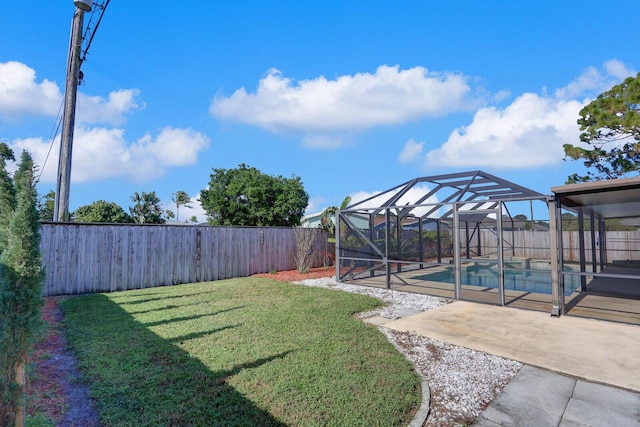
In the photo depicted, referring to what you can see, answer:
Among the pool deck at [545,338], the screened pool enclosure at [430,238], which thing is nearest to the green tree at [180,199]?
the screened pool enclosure at [430,238]

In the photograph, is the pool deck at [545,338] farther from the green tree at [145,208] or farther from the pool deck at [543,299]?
the green tree at [145,208]

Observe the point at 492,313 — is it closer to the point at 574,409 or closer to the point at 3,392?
the point at 574,409

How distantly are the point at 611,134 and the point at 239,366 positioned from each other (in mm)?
14676

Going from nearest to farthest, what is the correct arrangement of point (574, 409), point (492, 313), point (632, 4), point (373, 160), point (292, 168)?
point (574, 409), point (492, 313), point (632, 4), point (373, 160), point (292, 168)

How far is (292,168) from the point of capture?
21391 mm

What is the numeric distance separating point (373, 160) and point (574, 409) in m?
11.3

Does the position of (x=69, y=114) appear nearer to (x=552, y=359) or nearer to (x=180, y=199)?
(x=552, y=359)

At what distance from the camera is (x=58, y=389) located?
3.03 m

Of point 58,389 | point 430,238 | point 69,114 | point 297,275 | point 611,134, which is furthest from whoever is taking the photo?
point 430,238

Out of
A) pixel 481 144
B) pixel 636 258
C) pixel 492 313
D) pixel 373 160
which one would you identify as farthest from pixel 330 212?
pixel 636 258

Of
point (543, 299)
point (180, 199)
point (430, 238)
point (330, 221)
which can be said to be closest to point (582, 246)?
point (543, 299)

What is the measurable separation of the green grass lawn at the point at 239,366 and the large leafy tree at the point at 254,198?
13.7m

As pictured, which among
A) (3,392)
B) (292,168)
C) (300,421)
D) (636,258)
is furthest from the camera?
(292,168)

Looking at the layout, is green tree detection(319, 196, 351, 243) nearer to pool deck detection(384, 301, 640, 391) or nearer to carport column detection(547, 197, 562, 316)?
pool deck detection(384, 301, 640, 391)
